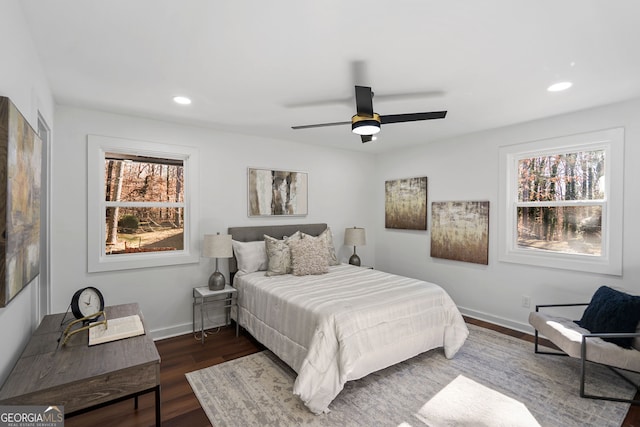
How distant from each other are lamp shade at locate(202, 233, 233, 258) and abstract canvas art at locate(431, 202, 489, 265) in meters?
2.88

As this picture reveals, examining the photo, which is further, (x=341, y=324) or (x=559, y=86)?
(x=559, y=86)

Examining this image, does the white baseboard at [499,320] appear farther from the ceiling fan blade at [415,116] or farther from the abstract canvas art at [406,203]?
the ceiling fan blade at [415,116]

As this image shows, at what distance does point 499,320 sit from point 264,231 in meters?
3.19

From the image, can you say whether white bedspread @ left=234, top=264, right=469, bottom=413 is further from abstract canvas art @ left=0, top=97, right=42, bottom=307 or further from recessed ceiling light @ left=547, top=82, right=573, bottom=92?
recessed ceiling light @ left=547, top=82, right=573, bottom=92

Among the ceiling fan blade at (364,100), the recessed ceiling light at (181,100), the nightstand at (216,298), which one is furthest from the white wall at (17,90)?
the ceiling fan blade at (364,100)

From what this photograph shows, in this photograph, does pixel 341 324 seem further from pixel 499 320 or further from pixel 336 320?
pixel 499 320

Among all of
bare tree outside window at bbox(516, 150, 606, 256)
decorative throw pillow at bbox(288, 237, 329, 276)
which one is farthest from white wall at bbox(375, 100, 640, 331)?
decorative throw pillow at bbox(288, 237, 329, 276)

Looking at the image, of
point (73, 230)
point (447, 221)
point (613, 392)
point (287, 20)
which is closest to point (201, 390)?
point (73, 230)

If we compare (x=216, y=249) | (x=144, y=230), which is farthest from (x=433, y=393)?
(x=144, y=230)

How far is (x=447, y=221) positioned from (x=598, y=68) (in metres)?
2.42

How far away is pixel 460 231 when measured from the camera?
165 inches

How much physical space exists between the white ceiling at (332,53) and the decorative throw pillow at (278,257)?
154 centimetres

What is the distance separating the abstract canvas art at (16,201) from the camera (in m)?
1.23

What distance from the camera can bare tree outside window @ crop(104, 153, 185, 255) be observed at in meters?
3.38
